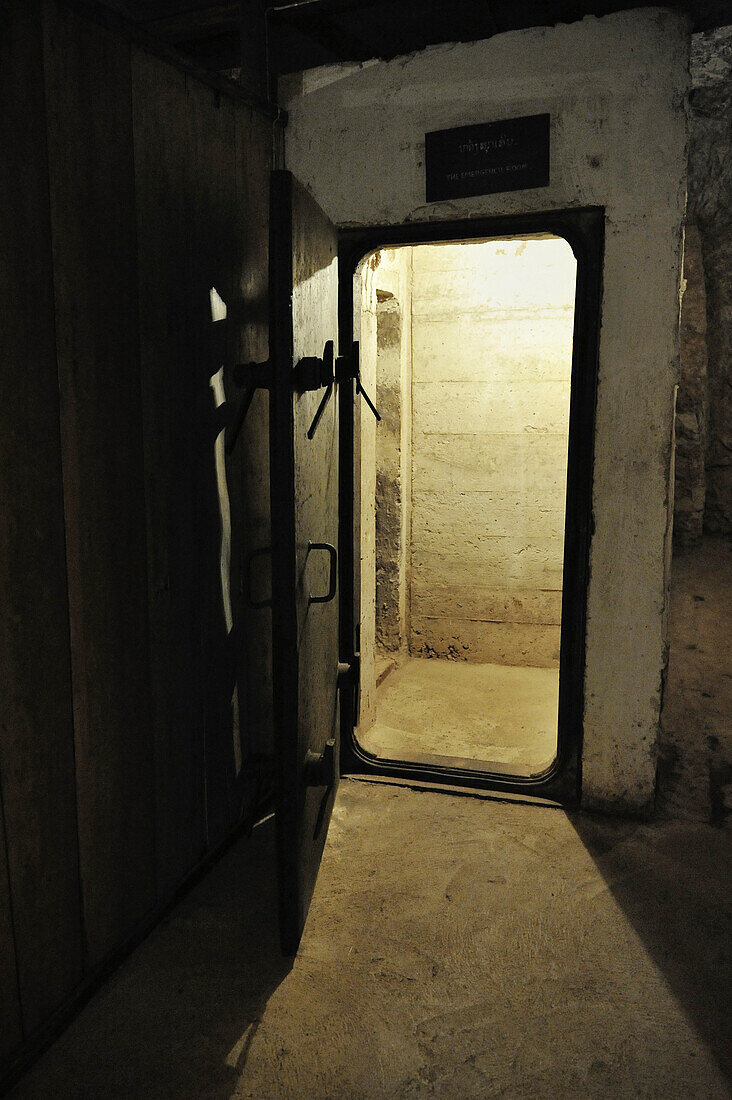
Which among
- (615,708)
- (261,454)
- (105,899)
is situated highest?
(261,454)

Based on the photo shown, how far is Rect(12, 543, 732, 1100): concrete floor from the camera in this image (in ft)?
5.99

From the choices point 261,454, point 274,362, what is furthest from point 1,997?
point 261,454

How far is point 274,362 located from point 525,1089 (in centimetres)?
192

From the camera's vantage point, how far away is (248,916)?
7.94 ft

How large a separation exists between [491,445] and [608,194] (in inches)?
101

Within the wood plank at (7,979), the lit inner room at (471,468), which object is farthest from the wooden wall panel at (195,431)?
the lit inner room at (471,468)

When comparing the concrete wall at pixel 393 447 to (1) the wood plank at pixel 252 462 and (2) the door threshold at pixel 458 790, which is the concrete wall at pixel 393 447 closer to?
(2) the door threshold at pixel 458 790

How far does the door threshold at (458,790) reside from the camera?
3.17m

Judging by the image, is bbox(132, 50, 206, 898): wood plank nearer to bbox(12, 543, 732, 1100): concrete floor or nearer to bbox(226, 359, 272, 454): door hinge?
bbox(226, 359, 272, 454): door hinge

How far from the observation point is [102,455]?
197cm

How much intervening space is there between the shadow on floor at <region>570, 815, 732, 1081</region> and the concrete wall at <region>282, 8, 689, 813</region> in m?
0.19

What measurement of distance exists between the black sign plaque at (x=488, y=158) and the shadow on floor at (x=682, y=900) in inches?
99.0

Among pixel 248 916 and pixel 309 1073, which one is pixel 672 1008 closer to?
pixel 309 1073

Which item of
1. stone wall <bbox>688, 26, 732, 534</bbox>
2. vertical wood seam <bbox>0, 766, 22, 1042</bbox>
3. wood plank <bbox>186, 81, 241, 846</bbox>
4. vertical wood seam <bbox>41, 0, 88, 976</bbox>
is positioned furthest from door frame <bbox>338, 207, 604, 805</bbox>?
stone wall <bbox>688, 26, 732, 534</bbox>
